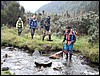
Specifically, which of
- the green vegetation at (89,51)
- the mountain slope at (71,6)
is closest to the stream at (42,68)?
the green vegetation at (89,51)

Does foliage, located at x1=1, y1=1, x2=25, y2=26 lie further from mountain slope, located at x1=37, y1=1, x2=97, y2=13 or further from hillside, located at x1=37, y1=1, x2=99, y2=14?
mountain slope, located at x1=37, y1=1, x2=97, y2=13

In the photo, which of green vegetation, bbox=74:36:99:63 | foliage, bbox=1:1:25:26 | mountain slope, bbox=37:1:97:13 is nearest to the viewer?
green vegetation, bbox=74:36:99:63

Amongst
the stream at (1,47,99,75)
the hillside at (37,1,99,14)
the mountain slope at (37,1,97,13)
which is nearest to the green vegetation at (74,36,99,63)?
the stream at (1,47,99,75)

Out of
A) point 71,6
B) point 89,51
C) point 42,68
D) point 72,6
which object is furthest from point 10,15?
point 71,6

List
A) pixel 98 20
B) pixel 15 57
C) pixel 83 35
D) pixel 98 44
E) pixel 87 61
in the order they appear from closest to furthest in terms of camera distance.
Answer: pixel 87 61, pixel 15 57, pixel 98 44, pixel 98 20, pixel 83 35

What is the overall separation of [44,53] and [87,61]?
3.31 meters

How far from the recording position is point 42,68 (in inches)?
500

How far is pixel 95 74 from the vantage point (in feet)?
39.5

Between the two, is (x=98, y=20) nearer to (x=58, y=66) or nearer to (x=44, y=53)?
(x=44, y=53)

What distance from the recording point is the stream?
40.1ft

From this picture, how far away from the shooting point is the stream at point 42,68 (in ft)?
40.1

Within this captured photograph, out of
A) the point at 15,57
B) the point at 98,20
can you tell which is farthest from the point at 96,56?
the point at 98,20

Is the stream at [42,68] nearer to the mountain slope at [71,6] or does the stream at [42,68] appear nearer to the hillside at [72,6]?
the hillside at [72,6]

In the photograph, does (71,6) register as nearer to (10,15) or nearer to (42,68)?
(10,15)
